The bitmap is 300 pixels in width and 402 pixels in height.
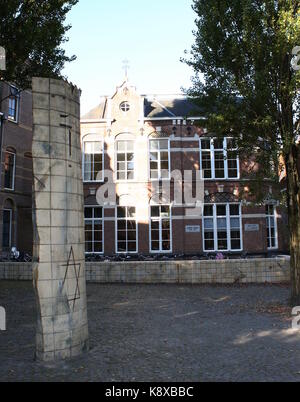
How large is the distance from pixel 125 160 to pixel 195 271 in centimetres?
1282

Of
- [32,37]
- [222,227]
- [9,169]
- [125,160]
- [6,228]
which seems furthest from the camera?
[125,160]

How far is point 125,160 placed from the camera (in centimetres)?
2514

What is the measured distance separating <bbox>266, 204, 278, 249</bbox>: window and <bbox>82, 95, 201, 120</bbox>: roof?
8.72 meters

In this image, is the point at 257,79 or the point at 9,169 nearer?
the point at 257,79

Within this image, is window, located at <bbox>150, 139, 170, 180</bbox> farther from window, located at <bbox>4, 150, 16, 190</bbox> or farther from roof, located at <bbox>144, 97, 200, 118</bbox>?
window, located at <bbox>4, 150, 16, 190</bbox>

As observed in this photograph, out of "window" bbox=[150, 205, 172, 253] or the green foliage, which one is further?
"window" bbox=[150, 205, 172, 253]

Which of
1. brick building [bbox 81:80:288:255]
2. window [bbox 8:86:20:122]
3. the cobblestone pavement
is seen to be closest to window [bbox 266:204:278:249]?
brick building [bbox 81:80:288:255]

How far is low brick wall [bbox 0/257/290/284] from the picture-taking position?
45.4ft

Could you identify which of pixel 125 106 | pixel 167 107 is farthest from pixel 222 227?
pixel 125 106

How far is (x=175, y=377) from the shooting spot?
5.02 meters

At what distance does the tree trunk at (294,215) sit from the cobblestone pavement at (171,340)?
68cm

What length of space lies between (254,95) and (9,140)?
1785cm

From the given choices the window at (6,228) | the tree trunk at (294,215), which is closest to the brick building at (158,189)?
the window at (6,228)
